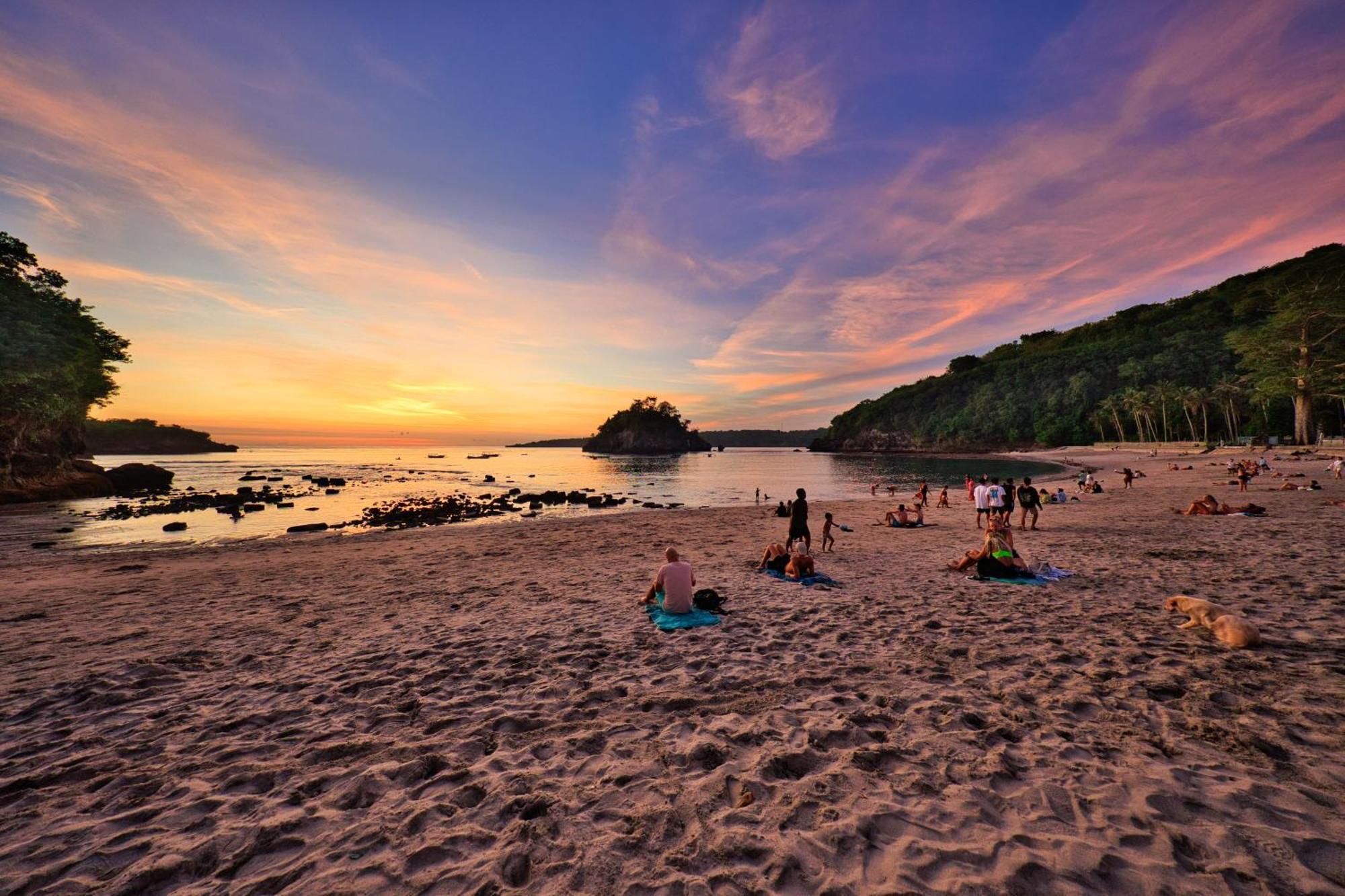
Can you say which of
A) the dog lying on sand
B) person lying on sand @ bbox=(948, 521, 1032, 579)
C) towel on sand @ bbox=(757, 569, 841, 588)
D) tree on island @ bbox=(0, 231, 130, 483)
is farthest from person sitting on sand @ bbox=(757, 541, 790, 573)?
tree on island @ bbox=(0, 231, 130, 483)

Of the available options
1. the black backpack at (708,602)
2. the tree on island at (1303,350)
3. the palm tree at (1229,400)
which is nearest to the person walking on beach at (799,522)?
the black backpack at (708,602)

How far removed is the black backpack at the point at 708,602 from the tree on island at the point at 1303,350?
266 ft

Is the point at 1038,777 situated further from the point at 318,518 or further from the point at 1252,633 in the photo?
the point at 318,518

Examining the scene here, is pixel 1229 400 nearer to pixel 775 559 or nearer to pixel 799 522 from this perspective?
pixel 799 522

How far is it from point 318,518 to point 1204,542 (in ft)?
129

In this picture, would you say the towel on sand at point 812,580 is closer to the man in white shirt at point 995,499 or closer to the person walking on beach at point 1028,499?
the man in white shirt at point 995,499

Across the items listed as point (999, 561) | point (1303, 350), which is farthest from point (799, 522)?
point (1303, 350)

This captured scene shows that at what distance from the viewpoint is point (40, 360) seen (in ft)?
102

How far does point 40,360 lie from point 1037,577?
54647mm

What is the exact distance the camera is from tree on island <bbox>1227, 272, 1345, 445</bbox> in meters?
52.0

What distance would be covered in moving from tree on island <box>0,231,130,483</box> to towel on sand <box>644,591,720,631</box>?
149ft

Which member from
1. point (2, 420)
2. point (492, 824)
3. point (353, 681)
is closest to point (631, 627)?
point (353, 681)

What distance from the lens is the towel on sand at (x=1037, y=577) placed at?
1011 cm

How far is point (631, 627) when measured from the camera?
26.9ft
